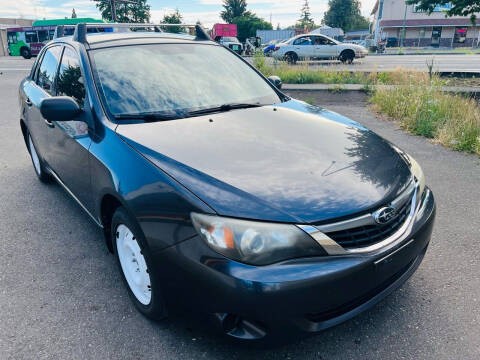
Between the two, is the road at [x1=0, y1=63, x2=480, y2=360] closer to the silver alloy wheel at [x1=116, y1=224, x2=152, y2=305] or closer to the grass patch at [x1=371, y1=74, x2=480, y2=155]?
the silver alloy wheel at [x1=116, y1=224, x2=152, y2=305]

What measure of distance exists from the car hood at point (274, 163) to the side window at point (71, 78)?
70cm

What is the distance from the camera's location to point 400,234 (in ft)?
6.55

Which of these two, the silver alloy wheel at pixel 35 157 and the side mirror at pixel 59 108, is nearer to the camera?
the side mirror at pixel 59 108

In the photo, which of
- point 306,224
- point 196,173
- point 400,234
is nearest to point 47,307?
point 196,173

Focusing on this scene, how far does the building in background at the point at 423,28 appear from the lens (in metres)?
51.5

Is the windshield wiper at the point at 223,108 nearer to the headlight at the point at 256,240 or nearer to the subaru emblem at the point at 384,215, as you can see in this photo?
the headlight at the point at 256,240

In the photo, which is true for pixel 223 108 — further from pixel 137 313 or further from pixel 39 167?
pixel 39 167

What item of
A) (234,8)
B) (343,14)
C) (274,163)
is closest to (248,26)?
(234,8)

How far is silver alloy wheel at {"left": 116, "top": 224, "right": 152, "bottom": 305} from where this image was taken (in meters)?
2.21

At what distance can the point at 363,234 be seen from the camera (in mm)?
1844

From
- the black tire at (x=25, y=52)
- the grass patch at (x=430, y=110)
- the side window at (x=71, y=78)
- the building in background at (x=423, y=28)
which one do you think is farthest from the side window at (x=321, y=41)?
the building in background at (x=423, y=28)

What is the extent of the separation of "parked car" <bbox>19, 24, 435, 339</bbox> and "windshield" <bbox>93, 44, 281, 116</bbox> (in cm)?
1

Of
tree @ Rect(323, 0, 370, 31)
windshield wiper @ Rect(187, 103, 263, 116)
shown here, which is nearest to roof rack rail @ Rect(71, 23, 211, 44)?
windshield wiper @ Rect(187, 103, 263, 116)

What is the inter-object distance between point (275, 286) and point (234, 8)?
81.8 meters
